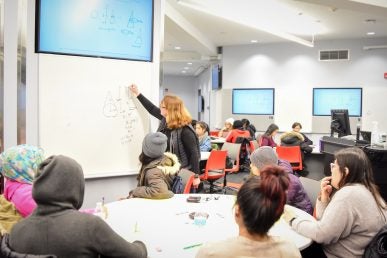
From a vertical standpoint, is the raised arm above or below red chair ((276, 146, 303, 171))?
above

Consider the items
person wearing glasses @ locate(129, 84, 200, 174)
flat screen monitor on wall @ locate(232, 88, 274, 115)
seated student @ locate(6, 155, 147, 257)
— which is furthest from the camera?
flat screen monitor on wall @ locate(232, 88, 274, 115)

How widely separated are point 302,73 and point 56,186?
968cm

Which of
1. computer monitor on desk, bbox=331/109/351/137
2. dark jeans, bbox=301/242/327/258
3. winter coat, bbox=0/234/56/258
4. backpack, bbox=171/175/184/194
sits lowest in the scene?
dark jeans, bbox=301/242/327/258

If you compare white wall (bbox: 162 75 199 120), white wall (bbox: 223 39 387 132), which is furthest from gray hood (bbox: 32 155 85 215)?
white wall (bbox: 162 75 199 120)

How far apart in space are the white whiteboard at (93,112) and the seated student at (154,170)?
0.66 m

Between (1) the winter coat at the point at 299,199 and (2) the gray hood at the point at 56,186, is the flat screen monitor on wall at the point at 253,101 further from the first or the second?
(2) the gray hood at the point at 56,186

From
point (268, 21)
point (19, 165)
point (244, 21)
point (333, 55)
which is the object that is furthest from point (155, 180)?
point (333, 55)

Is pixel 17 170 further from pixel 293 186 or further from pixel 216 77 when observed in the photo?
pixel 216 77

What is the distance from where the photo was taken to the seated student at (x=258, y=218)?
1328 millimetres

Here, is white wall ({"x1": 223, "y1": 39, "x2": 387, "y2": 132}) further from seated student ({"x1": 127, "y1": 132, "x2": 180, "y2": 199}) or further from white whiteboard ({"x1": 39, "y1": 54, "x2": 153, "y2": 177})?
seated student ({"x1": 127, "y1": 132, "x2": 180, "y2": 199})

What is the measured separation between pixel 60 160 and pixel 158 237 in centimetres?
80

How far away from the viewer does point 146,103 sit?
346 cm

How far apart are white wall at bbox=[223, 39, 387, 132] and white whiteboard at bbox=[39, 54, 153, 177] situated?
7527 millimetres

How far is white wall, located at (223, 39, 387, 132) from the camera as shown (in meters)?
9.70
